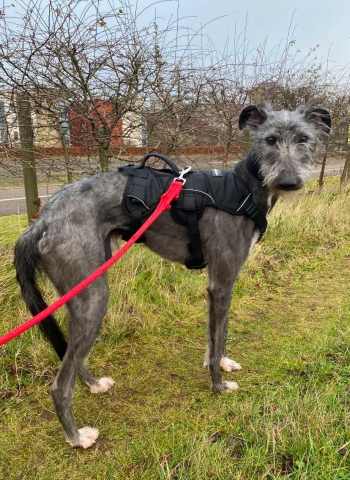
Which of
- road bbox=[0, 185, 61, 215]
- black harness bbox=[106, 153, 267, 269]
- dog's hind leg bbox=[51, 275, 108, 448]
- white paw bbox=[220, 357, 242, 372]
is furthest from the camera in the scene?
road bbox=[0, 185, 61, 215]

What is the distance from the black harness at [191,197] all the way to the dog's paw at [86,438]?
138cm

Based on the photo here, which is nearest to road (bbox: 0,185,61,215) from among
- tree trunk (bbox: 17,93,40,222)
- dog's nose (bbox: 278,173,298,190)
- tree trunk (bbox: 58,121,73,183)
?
tree trunk (bbox: 17,93,40,222)

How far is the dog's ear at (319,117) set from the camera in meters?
2.95

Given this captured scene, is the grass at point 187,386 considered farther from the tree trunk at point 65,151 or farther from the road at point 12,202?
the road at point 12,202

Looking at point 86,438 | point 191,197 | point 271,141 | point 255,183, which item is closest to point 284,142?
point 271,141

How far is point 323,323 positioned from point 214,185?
2.25 m

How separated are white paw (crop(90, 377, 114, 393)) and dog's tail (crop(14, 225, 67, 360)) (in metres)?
0.63

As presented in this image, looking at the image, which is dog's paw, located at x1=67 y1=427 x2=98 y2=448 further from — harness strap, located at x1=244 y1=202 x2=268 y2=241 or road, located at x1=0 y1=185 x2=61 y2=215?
road, located at x1=0 y1=185 x2=61 y2=215

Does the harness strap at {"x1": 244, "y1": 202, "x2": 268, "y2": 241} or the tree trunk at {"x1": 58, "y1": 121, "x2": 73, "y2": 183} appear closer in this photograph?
the harness strap at {"x1": 244, "y1": 202, "x2": 268, "y2": 241}

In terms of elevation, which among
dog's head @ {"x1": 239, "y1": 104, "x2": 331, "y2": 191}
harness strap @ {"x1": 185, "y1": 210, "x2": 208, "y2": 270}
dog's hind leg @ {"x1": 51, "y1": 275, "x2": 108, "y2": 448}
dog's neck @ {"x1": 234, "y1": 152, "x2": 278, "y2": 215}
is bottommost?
dog's hind leg @ {"x1": 51, "y1": 275, "x2": 108, "y2": 448}

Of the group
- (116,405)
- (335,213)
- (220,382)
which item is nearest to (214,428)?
(220,382)

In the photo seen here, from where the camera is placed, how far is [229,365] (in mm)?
3346

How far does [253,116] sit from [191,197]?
3.03ft

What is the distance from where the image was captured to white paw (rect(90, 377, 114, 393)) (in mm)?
3047
